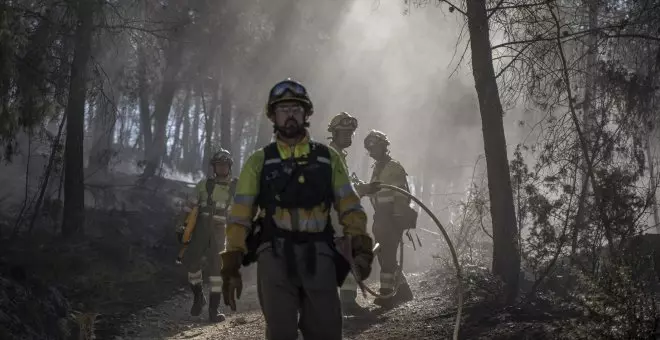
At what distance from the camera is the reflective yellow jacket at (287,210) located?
3893 millimetres

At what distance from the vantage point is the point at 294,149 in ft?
13.2

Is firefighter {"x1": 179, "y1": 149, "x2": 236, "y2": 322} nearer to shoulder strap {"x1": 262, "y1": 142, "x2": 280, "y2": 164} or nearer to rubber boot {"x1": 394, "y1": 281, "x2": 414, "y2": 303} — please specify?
rubber boot {"x1": 394, "y1": 281, "x2": 414, "y2": 303}

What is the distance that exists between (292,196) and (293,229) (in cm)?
21

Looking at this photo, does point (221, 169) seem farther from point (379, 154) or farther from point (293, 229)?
point (293, 229)

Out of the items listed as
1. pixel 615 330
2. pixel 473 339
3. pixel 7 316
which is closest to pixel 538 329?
pixel 473 339

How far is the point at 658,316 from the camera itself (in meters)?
4.12

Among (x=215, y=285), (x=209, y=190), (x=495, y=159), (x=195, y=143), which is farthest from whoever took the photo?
(x=195, y=143)

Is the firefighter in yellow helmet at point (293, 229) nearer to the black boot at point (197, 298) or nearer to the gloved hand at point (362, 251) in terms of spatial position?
the gloved hand at point (362, 251)

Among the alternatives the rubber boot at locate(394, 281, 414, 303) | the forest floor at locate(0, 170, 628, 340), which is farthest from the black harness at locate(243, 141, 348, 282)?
the rubber boot at locate(394, 281, 414, 303)

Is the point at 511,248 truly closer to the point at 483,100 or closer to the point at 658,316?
the point at 483,100

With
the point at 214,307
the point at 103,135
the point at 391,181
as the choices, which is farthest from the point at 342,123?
the point at 103,135

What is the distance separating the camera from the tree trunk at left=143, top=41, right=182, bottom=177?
19.2m

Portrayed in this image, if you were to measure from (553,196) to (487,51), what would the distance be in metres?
1.93

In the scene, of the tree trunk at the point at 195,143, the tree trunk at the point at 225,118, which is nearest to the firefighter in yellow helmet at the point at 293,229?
the tree trunk at the point at 225,118
